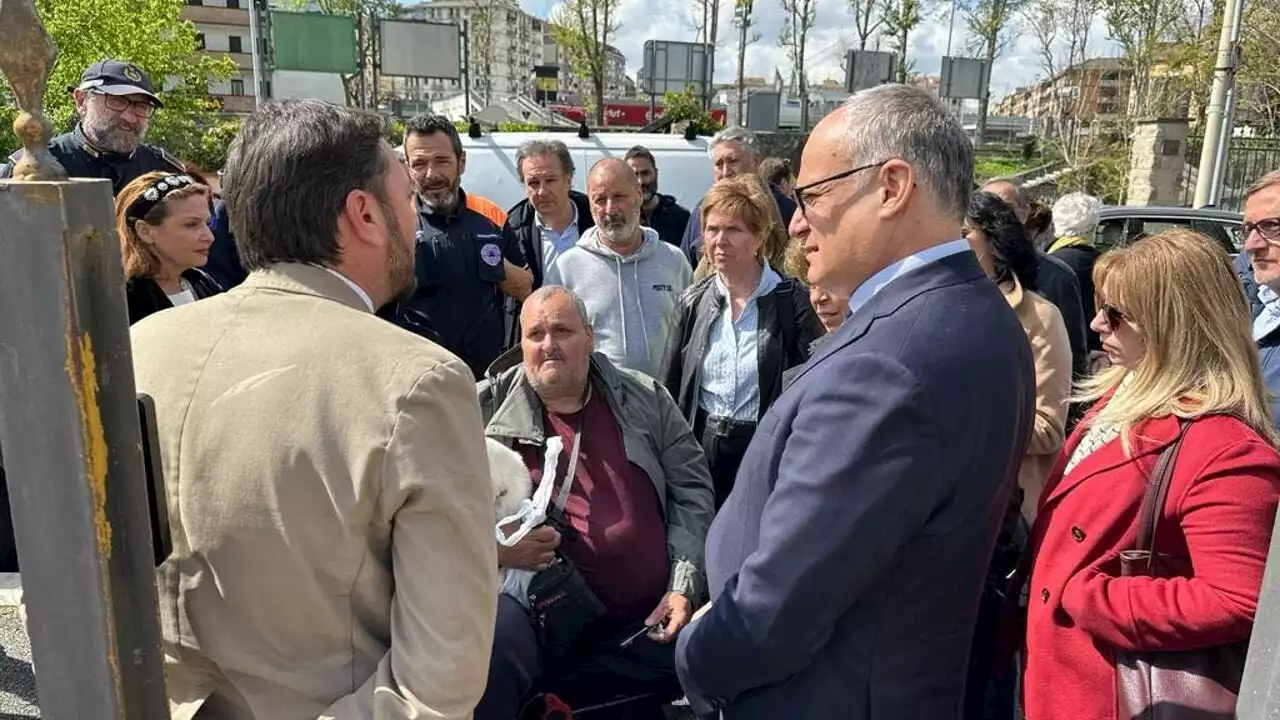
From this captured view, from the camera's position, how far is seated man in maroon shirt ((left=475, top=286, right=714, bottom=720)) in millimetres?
2703

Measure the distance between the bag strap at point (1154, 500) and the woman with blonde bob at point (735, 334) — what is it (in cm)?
166

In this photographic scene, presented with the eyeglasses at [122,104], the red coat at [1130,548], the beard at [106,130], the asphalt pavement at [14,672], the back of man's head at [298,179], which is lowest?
the asphalt pavement at [14,672]

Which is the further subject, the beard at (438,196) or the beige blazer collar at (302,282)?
the beard at (438,196)

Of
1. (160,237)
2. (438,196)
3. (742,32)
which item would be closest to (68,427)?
(160,237)

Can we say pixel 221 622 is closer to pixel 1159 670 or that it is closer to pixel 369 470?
pixel 369 470

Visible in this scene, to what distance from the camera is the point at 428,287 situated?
3.93 meters

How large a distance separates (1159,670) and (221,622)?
1.64 m

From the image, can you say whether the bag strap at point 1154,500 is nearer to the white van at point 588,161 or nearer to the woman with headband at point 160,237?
the woman with headband at point 160,237

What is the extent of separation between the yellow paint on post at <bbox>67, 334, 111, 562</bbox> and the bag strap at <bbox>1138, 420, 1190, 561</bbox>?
1.68m

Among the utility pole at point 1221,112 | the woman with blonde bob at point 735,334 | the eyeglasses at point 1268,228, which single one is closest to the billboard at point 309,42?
the utility pole at point 1221,112

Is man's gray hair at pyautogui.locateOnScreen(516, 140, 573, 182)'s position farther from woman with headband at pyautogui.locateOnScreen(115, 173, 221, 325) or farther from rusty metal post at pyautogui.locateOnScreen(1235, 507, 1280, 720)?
rusty metal post at pyautogui.locateOnScreen(1235, 507, 1280, 720)

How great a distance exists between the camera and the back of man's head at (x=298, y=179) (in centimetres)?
127

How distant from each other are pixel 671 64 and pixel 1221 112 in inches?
468

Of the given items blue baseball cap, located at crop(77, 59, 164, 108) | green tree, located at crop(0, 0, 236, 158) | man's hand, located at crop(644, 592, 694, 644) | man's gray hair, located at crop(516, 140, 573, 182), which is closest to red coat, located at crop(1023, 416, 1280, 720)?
man's hand, located at crop(644, 592, 694, 644)
